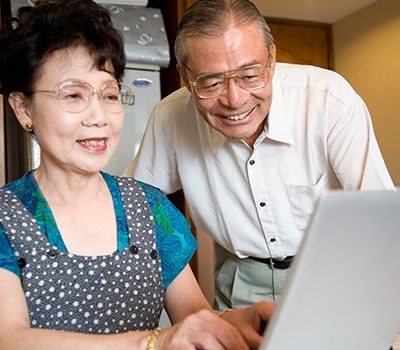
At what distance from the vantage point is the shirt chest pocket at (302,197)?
4.87 ft

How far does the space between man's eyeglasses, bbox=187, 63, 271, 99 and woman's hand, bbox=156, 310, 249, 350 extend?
0.67m

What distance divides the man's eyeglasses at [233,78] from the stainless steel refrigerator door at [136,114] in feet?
4.48

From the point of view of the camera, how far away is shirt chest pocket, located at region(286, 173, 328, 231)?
58.4 inches

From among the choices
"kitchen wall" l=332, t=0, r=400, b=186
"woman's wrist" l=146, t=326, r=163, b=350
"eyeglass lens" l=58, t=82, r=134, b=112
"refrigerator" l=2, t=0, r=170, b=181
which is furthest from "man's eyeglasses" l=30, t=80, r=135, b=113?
"kitchen wall" l=332, t=0, r=400, b=186

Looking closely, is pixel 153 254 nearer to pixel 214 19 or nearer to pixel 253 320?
pixel 253 320

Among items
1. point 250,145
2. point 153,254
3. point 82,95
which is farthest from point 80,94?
point 250,145

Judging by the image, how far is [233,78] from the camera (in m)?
1.30

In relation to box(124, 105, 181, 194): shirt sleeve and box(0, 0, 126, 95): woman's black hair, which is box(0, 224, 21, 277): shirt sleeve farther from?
box(124, 105, 181, 194): shirt sleeve

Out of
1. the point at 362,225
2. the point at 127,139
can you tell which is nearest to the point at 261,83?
the point at 362,225

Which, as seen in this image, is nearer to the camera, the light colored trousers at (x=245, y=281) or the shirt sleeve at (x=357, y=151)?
the shirt sleeve at (x=357, y=151)

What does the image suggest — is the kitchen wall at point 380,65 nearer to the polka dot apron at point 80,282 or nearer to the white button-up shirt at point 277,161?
the white button-up shirt at point 277,161

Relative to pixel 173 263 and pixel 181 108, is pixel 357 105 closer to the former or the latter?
pixel 181 108

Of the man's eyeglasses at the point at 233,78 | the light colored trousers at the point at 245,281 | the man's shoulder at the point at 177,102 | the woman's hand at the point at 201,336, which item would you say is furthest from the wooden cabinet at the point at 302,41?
Answer: the woman's hand at the point at 201,336

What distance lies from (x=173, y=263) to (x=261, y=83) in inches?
19.0
